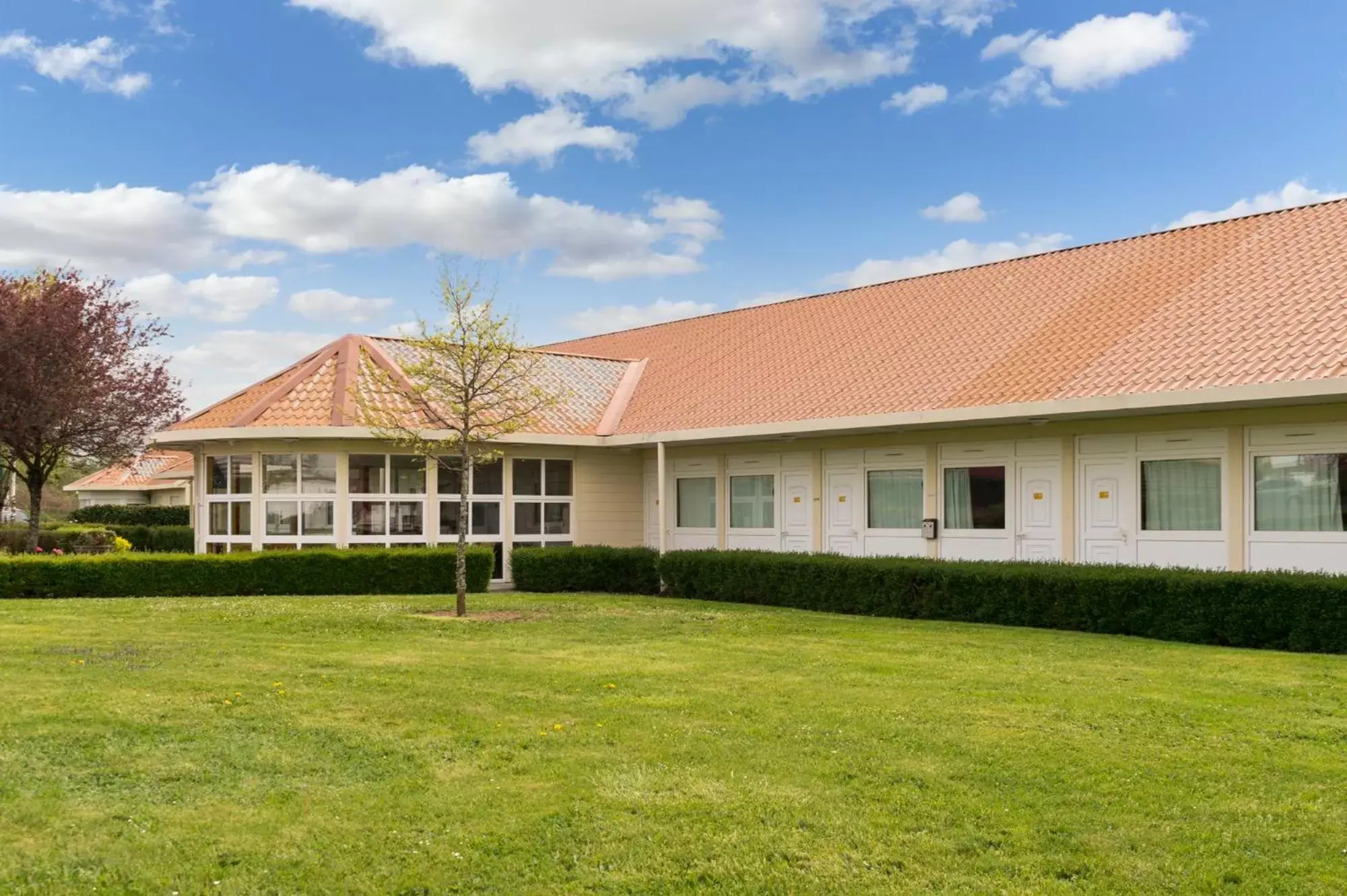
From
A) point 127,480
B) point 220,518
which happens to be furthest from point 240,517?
point 127,480

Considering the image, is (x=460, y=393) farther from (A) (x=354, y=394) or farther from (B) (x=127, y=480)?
(B) (x=127, y=480)

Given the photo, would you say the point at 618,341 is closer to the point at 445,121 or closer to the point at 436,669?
the point at 445,121

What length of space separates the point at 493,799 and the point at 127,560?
14.3m

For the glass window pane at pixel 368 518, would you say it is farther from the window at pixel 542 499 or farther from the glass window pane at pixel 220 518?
the window at pixel 542 499

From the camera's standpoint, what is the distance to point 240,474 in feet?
68.9

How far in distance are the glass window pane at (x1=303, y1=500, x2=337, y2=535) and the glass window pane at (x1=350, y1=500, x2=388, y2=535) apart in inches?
12.3

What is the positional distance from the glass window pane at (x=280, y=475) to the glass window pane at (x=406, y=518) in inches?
65.0

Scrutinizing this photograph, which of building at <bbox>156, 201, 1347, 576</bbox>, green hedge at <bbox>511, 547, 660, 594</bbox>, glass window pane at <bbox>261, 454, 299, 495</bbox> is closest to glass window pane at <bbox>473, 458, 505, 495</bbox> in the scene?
building at <bbox>156, 201, 1347, 576</bbox>

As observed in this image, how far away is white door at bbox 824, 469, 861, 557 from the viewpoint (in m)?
19.2

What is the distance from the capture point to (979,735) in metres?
7.53

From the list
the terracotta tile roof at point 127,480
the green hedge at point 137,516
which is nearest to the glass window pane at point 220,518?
the green hedge at point 137,516

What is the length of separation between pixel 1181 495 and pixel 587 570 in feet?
33.2

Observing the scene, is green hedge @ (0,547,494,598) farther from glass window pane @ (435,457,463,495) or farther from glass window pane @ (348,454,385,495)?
glass window pane @ (435,457,463,495)

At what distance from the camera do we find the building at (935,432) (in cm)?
1443
